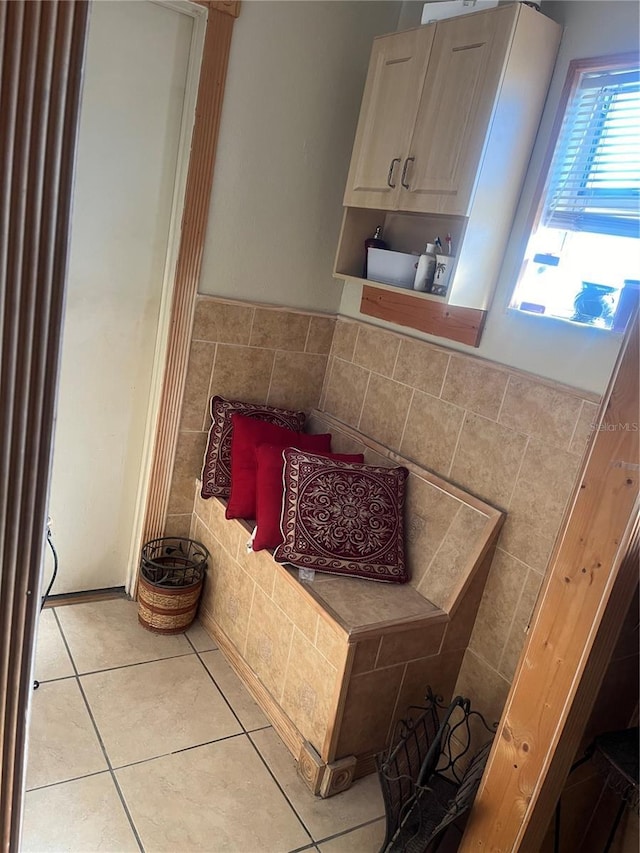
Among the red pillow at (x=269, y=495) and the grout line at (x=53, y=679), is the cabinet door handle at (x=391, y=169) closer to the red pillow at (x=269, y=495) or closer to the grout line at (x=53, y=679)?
the red pillow at (x=269, y=495)

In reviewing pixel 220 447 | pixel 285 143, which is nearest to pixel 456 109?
pixel 285 143

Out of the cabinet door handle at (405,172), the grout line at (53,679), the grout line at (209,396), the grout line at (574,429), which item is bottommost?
the grout line at (53,679)

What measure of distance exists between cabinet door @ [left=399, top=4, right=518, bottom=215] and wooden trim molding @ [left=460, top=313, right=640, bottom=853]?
1025mm

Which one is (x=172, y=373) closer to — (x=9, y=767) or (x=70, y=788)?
(x=70, y=788)

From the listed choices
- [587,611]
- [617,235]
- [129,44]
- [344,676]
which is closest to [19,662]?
[587,611]

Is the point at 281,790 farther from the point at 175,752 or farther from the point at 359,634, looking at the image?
the point at 359,634

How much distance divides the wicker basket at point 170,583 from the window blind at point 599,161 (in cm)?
185

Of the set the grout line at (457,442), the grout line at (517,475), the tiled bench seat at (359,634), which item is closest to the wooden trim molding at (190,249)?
the tiled bench seat at (359,634)

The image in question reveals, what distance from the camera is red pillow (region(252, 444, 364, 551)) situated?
2221mm

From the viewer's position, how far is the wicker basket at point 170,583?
8.19 feet

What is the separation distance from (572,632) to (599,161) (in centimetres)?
137

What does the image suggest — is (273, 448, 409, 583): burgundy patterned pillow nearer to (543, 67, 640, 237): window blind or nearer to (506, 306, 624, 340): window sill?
(506, 306, 624, 340): window sill

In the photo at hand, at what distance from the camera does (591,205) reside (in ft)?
6.23

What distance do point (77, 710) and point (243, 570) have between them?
707mm
